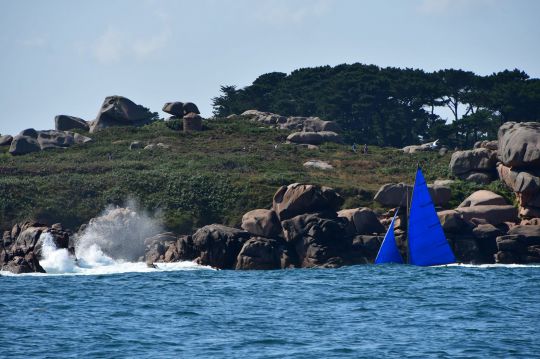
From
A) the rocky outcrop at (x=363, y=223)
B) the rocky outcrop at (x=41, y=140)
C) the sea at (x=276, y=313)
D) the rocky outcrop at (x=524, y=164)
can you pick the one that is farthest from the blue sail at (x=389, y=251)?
the rocky outcrop at (x=41, y=140)

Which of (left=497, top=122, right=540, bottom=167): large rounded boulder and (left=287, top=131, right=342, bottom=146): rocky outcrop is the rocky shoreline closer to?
(left=497, top=122, right=540, bottom=167): large rounded boulder

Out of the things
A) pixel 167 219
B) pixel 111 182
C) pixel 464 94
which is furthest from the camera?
pixel 464 94

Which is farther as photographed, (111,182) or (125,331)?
(111,182)

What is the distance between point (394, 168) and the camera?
101 meters

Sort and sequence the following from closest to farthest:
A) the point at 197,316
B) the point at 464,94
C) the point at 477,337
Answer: the point at 477,337
the point at 197,316
the point at 464,94

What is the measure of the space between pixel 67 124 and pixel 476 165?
58.7 meters

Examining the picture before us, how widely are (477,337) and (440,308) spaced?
7.28 metres

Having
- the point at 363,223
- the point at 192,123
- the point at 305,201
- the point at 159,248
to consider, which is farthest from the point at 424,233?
the point at 192,123

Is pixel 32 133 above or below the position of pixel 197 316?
above

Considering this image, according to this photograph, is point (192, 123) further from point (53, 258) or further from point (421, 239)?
point (421, 239)

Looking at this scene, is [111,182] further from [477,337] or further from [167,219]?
[477,337]

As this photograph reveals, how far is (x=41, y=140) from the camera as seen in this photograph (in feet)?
372

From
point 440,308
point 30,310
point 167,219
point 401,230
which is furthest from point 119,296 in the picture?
point 167,219

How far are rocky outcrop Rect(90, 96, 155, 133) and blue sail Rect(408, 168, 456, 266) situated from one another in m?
68.6
